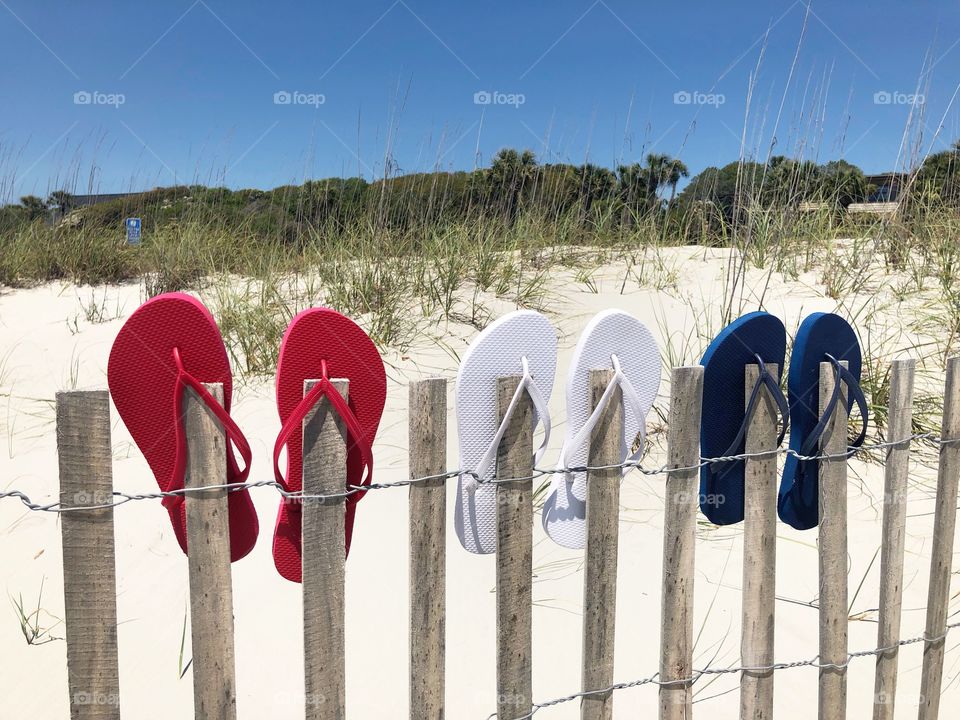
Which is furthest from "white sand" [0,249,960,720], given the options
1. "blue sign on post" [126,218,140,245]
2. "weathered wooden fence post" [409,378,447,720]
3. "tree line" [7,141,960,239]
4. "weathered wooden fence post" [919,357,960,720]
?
"blue sign on post" [126,218,140,245]

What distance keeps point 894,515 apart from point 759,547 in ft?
1.62

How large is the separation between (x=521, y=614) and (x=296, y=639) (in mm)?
1181

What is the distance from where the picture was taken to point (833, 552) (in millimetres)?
1692

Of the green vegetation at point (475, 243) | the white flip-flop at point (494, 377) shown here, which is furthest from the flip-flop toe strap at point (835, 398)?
the green vegetation at point (475, 243)

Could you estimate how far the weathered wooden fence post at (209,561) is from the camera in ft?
3.93

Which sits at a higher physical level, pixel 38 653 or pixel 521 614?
pixel 521 614

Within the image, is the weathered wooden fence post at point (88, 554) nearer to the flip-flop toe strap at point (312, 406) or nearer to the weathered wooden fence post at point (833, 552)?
the flip-flop toe strap at point (312, 406)

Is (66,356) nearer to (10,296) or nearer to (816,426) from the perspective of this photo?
(10,296)

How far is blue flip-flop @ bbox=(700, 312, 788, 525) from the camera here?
1.53 m

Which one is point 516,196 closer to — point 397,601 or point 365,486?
point 397,601

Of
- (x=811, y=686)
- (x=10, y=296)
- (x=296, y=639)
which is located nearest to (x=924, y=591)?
(x=811, y=686)

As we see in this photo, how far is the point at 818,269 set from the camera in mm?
4711

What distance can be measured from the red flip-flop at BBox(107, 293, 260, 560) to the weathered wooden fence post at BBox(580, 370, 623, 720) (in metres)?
0.67

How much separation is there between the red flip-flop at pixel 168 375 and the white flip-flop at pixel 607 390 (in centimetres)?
64
